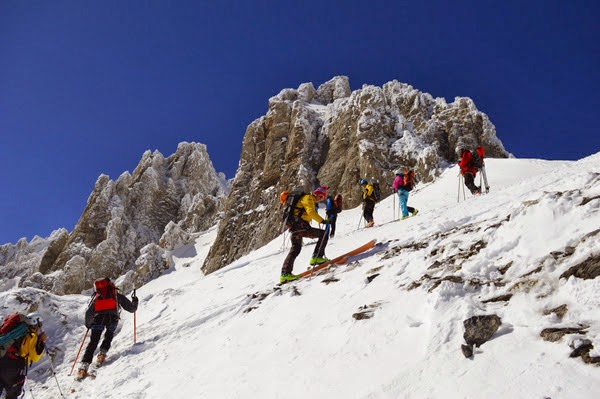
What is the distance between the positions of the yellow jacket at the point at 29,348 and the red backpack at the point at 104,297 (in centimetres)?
219

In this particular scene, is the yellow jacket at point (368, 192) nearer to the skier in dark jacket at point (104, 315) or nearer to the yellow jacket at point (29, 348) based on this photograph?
the skier in dark jacket at point (104, 315)

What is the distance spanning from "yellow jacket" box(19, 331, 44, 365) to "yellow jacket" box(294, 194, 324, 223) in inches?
234

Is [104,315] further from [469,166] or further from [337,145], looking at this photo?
[337,145]

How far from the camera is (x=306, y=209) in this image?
31.4ft

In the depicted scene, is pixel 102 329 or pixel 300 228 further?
pixel 300 228

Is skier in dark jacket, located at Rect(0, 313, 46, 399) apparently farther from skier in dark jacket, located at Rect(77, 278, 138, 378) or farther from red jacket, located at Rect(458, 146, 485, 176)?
red jacket, located at Rect(458, 146, 485, 176)

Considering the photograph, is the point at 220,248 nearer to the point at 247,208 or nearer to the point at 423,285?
the point at 247,208

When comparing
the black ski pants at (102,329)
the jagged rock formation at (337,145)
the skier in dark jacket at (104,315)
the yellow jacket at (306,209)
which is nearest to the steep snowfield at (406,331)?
the black ski pants at (102,329)

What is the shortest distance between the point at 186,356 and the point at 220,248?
48.2m

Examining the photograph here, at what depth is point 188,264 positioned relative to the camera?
60.1m

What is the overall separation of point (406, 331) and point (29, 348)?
6329 mm

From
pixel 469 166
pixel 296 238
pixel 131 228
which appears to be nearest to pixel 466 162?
pixel 469 166

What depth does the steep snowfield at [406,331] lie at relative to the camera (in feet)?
10.8

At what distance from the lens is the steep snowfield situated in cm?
330
